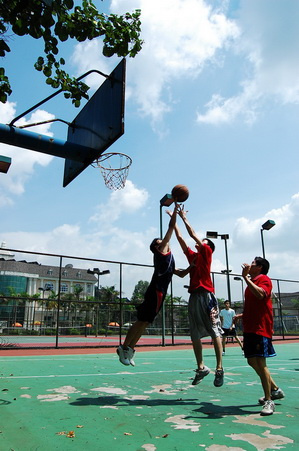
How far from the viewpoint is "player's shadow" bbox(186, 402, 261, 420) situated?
3592 millimetres

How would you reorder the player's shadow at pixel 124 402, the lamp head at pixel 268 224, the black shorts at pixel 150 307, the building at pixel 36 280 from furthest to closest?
the building at pixel 36 280
the lamp head at pixel 268 224
the black shorts at pixel 150 307
the player's shadow at pixel 124 402

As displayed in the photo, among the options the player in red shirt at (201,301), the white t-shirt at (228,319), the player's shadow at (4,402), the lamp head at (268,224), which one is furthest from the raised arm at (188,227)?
the lamp head at (268,224)

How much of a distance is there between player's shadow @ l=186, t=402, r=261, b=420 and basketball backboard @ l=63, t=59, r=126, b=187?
136 inches

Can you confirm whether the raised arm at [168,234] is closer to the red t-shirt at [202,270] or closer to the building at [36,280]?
the red t-shirt at [202,270]

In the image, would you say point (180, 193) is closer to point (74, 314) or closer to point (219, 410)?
point (219, 410)

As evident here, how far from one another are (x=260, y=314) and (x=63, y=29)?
3.50m

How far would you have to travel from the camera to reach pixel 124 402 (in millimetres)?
4133

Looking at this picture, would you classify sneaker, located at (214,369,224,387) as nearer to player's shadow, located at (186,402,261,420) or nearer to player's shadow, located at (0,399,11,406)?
player's shadow, located at (186,402,261,420)

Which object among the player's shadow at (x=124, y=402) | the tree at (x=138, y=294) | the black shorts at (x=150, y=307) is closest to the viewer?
the player's shadow at (x=124, y=402)

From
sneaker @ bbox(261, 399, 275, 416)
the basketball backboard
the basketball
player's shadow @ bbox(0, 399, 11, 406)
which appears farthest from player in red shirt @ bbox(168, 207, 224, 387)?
player's shadow @ bbox(0, 399, 11, 406)

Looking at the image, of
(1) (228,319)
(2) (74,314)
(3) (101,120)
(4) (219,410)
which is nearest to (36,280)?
(2) (74,314)

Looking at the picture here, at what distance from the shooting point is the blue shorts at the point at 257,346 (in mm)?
3947

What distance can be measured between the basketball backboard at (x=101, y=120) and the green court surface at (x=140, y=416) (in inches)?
125

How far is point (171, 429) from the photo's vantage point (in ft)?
10.2
